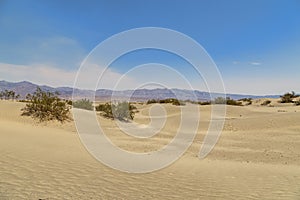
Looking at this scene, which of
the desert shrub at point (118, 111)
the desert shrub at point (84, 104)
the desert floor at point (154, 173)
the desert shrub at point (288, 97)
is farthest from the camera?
the desert shrub at point (288, 97)

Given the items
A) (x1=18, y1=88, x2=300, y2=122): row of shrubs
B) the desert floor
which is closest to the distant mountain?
(x1=18, y1=88, x2=300, y2=122): row of shrubs

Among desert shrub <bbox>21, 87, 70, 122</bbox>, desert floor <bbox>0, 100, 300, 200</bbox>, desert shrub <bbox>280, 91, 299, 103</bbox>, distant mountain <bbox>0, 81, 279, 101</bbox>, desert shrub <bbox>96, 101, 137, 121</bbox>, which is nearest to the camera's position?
desert floor <bbox>0, 100, 300, 200</bbox>

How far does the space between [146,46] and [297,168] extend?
21.5ft

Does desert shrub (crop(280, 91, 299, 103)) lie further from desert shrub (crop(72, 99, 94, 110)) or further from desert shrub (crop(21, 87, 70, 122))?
desert shrub (crop(21, 87, 70, 122))

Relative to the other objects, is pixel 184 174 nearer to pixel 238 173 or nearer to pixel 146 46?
pixel 238 173

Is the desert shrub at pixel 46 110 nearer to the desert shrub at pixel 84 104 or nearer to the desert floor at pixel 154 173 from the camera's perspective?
the desert floor at pixel 154 173

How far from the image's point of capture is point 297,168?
30.8 ft

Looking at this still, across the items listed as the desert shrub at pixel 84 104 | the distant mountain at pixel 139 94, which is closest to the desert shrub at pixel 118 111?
the distant mountain at pixel 139 94

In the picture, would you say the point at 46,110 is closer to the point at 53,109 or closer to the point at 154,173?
the point at 53,109

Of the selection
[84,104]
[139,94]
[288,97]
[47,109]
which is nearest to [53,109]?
[47,109]

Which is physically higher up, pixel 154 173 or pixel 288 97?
pixel 288 97

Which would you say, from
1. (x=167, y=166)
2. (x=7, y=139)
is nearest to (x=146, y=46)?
(x=167, y=166)

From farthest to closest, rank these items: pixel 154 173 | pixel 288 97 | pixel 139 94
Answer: pixel 139 94, pixel 288 97, pixel 154 173

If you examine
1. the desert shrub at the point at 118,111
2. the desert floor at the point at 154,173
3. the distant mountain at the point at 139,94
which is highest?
the distant mountain at the point at 139,94
